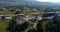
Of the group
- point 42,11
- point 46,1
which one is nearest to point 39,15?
point 42,11

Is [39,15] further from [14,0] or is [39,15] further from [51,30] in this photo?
[14,0]

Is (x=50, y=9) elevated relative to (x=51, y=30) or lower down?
elevated

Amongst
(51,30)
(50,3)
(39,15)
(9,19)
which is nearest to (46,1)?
(50,3)

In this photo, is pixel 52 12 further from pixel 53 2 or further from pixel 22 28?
pixel 22 28

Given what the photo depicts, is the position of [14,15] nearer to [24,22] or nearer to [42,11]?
[24,22]

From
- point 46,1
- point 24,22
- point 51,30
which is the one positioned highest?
point 46,1

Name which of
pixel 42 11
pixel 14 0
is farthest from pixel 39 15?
pixel 14 0

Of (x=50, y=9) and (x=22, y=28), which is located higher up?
(x=50, y=9)
